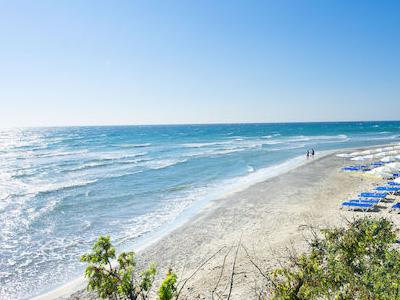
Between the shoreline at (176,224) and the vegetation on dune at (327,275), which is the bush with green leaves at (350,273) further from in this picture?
the shoreline at (176,224)

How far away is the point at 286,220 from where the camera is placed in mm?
17594

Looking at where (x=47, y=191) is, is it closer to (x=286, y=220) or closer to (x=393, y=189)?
(x=286, y=220)

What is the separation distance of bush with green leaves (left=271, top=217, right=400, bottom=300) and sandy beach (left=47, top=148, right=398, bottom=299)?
1.62m

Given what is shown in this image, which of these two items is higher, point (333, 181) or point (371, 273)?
point (371, 273)

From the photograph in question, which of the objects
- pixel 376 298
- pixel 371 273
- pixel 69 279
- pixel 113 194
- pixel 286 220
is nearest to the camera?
pixel 376 298

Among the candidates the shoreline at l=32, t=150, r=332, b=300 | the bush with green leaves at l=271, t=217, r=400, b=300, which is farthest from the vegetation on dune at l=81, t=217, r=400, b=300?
the shoreline at l=32, t=150, r=332, b=300

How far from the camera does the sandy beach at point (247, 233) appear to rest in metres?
11.2

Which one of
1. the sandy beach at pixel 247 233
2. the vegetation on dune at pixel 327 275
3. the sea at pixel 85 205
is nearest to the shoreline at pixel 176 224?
the sea at pixel 85 205

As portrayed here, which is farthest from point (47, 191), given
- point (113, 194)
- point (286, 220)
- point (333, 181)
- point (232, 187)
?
point (333, 181)

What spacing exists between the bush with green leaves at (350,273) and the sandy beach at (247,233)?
162cm

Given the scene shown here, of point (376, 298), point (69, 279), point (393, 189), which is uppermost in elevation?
point (376, 298)

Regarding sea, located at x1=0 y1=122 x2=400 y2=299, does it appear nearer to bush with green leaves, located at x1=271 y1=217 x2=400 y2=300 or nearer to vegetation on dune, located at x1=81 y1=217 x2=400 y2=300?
vegetation on dune, located at x1=81 y1=217 x2=400 y2=300

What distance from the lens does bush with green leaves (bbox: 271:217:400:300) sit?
4.83 meters

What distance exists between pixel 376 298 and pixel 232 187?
2251 centimetres
